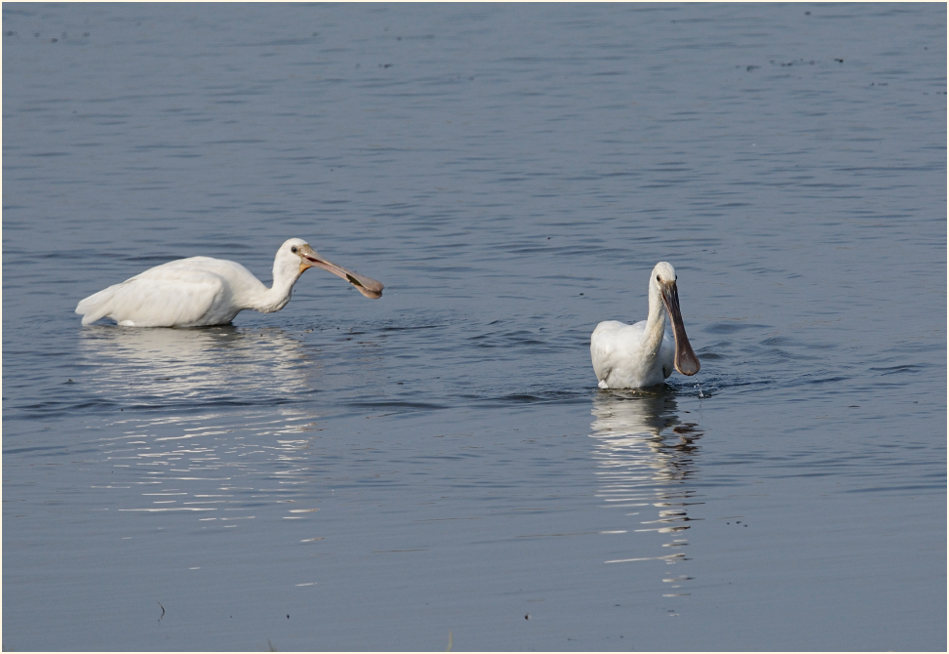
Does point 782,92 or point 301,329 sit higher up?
point 782,92

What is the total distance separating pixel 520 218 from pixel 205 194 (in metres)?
4.13

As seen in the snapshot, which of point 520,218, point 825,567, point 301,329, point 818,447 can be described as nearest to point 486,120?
point 520,218

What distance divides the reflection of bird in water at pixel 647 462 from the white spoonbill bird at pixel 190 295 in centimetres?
404

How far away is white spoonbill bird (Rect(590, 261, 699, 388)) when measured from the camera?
39.0 ft

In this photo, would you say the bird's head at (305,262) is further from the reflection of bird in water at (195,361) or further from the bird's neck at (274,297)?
the reflection of bird in water at (195,361)

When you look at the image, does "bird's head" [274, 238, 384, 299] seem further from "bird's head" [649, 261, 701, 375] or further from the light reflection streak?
"bird's head" [649, 261, 701, 375]

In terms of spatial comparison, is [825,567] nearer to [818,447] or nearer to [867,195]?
[818,447]

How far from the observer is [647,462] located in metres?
9.91

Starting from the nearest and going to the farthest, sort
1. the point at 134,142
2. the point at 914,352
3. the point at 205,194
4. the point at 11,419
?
1. the point at 11,419
2. the point at 914,352
3. the point at 205,194
4. the point at 134,142

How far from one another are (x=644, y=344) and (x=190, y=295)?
4836 millimetres

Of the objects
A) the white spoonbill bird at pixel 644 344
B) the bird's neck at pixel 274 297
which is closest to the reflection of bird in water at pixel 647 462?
the white spoonbill bird at pixel 644 344

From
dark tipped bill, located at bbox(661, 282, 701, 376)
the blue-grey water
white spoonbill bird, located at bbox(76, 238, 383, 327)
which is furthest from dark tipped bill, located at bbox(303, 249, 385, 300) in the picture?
dark tipped bill, located at bbox(661, 282, 701, 376)

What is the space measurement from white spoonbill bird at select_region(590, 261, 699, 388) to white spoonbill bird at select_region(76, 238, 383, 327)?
3.56m

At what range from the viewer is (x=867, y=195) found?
1878 centimetres
